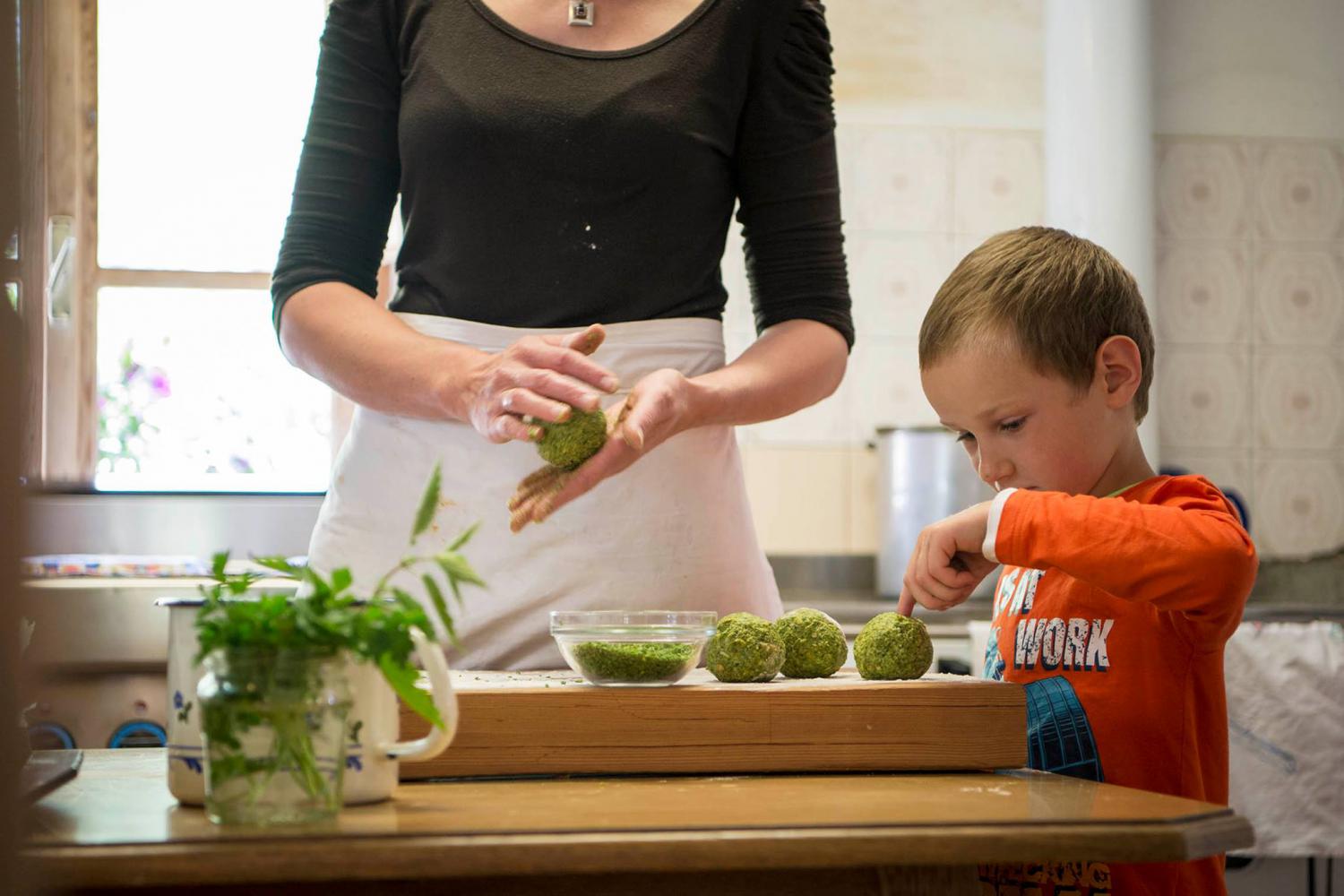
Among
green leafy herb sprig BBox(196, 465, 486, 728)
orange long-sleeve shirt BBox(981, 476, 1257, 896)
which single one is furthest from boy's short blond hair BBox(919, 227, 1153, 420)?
green leafy herb sprig BBox(196, 465, 486, 728)

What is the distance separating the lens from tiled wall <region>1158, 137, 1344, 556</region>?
3330 millimetres

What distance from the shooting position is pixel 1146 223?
3.15m

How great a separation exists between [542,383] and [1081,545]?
0.45 m

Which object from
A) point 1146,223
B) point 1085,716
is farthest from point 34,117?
point 1146,223

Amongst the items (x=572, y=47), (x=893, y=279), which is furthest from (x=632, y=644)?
(x=893, y=279)

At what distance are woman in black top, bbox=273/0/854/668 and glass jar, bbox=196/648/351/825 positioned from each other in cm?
56

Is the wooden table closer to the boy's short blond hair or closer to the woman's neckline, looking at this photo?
the boy's short blond hair

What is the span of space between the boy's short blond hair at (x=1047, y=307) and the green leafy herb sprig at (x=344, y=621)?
0.71 meters

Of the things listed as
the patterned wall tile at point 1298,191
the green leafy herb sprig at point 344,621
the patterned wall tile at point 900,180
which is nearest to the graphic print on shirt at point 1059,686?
the green leafy herb sprig at point 344,621

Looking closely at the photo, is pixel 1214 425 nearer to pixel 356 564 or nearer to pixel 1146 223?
pixel 1146 223

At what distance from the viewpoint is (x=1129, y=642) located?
1.14 metres

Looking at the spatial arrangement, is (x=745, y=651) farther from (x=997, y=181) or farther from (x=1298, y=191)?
(x=1298, y=191)

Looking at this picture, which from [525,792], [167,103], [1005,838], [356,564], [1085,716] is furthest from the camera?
[167,103]

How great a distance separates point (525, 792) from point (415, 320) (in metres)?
0.63
